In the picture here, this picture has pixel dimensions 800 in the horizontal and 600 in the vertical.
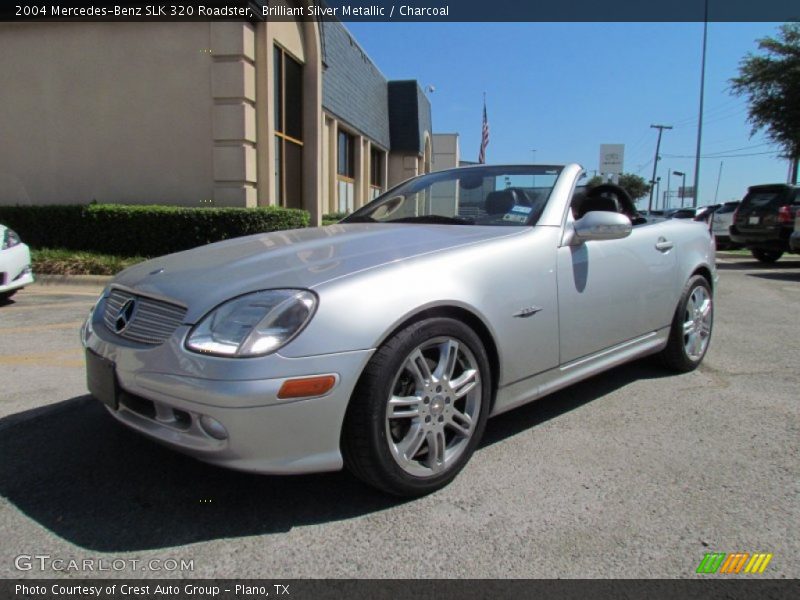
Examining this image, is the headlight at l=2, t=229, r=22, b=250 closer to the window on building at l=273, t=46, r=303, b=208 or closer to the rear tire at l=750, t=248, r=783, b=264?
the window on building at l=273, t=46, r=303, b=208

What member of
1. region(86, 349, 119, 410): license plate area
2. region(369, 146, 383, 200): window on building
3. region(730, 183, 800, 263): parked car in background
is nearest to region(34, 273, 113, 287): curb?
region(86, 349, 119, 410): license plate area

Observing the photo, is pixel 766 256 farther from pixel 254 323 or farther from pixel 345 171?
pixel 254 323

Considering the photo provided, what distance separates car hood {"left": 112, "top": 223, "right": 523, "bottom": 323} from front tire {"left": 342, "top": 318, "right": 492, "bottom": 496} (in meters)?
0.37

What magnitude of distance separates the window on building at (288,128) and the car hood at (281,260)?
30.2ft

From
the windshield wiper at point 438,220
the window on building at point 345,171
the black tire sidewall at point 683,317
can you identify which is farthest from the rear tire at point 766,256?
the windshield wiper at point 438,220

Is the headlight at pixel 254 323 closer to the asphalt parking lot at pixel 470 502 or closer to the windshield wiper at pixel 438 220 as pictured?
the asphalt parking lot at pixel 470 502

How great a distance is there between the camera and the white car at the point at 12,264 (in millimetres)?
6336

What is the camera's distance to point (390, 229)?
10.6 feet

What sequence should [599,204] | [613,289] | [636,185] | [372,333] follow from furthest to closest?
[636,185] → [599,204] → [613,289] → [372,333]

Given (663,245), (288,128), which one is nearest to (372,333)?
(663,245)

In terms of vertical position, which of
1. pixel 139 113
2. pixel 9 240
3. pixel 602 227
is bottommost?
pixel 9 240

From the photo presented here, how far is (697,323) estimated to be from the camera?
4348mm

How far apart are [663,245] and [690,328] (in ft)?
2.42

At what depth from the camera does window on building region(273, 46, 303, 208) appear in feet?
39.0
